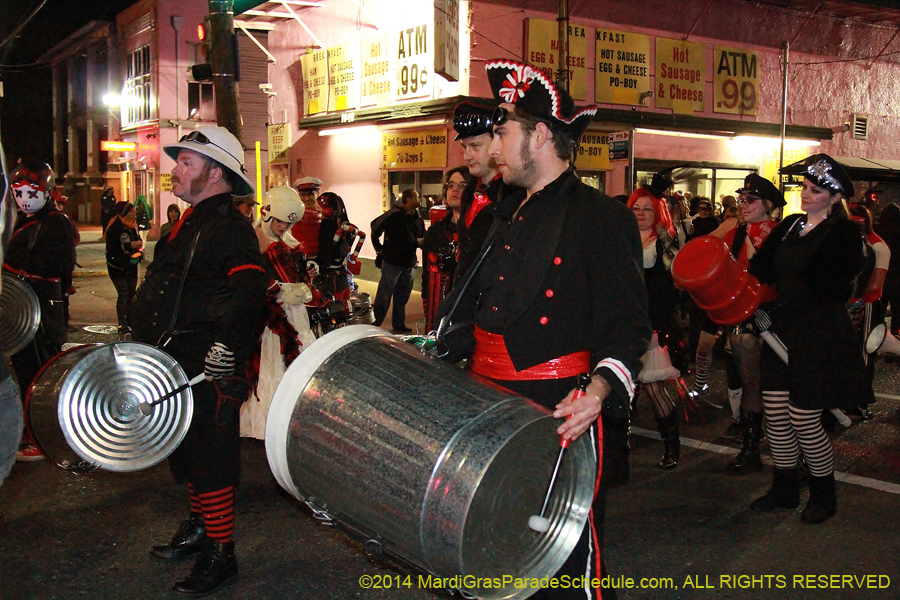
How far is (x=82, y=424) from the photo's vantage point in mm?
3320

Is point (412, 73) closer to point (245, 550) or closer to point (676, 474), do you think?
point (676, 474)

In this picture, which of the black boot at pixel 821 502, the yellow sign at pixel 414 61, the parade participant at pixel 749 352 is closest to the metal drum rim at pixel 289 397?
the black boot at pixel 821 502

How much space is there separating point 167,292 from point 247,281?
385 millimetres

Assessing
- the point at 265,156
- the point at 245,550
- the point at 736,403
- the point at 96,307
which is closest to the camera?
the point at 245,550

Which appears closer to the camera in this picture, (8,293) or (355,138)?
(8,293)

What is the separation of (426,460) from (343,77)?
1681 centimetres

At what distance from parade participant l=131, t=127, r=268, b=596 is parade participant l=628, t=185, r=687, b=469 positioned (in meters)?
2.95

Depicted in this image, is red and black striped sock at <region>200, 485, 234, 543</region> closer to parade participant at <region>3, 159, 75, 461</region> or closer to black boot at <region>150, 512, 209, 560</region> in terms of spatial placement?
black boot at <region>150, 512, 209, 560</region>

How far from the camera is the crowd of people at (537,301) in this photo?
2.51 metres

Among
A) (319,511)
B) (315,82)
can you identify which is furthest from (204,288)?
(315,82)

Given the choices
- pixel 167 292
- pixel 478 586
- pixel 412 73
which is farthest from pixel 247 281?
pixel 412 73

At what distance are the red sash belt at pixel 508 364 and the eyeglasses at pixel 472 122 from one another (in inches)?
65.2

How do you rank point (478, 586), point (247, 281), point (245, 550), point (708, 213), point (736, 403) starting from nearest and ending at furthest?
1. point (478, 586)
2. point (247, 281)
3. point (245, 550)
4. point (736, 403)
5. point (708, 213)

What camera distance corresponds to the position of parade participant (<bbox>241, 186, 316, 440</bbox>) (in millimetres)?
5758
